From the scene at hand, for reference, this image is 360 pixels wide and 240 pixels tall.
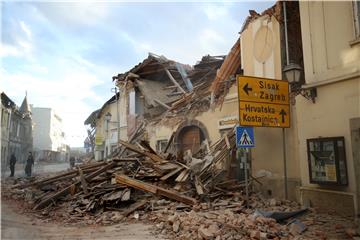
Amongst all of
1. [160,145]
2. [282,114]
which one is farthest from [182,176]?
[160,145]

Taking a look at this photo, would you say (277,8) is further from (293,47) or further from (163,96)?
(163,96)

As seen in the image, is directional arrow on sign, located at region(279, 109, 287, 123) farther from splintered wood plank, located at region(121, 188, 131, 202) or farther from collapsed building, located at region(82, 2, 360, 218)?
splintered wood plank, located at region(121, 188, 131, 202)

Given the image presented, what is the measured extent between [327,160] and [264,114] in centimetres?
199

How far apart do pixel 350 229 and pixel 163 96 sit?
14.6 meters

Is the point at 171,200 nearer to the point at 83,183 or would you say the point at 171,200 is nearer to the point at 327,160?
the point at 83,183

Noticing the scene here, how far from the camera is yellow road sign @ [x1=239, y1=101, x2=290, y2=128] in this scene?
8.59m

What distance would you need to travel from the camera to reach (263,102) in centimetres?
891

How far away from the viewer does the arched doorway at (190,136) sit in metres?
14.3

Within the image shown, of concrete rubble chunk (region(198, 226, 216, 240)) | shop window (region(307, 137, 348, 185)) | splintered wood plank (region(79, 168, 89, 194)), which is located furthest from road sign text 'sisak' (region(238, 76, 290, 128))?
splintered wood plank (region(79, 168, 89, 194))

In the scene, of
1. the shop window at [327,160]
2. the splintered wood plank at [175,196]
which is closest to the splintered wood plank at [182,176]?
the splintered wood plank at [175,196]

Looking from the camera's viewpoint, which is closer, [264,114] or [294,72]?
[294,72]

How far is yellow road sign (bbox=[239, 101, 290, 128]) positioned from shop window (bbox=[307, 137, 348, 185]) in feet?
3.60

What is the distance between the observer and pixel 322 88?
8.27 metres

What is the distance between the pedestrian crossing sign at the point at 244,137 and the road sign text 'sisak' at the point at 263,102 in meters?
0.17
